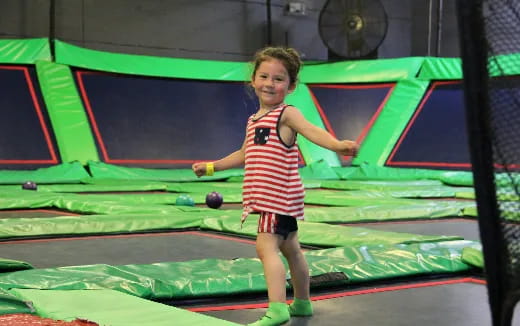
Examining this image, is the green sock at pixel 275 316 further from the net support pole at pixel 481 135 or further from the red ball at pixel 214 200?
the red ball at pixel 214 200

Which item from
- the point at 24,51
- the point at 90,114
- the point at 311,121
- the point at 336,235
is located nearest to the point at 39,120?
the point at 90,114

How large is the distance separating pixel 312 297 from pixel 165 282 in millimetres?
468

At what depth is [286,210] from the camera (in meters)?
2.11

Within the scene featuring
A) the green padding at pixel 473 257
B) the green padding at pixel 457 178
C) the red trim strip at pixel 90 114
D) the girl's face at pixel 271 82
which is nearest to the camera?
the girl's face at pixel 271 82

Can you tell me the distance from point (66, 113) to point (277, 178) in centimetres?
672

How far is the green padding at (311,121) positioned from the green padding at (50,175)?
277cm

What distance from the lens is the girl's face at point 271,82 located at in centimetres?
222

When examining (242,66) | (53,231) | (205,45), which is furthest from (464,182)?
(53,231)

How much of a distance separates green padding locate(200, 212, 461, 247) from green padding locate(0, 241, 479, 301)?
1.23 feet

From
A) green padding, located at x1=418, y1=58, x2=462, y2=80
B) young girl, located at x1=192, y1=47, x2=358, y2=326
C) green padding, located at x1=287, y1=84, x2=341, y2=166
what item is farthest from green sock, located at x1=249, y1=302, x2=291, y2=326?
green padding, located at x1=418, y1=58, x2=462, y2=80

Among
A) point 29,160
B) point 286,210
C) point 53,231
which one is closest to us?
point 286,210

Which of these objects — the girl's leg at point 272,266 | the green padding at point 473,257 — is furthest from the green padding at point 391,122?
the girl's leg at point 272,266

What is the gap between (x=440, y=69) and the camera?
9.89 m

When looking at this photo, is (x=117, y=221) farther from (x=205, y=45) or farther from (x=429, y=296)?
(x=205, y=45)
